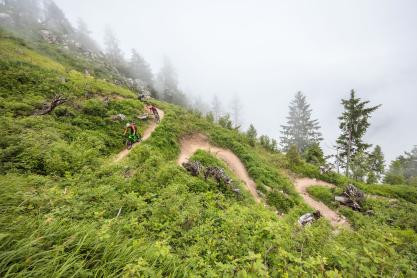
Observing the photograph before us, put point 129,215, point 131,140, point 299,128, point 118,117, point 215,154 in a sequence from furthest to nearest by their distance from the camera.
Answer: point 299,128 → point 215,154 → point 118,117 → point 131,140 → point 129,215

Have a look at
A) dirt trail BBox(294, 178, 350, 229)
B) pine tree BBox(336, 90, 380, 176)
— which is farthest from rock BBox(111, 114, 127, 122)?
pine tree BBox(336, 90, 380, 176)

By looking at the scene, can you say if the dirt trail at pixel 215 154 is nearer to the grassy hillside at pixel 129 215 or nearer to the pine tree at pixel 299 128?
the grassy hillside at pixel 129 215

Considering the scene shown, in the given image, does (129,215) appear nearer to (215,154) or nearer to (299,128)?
(215,154)

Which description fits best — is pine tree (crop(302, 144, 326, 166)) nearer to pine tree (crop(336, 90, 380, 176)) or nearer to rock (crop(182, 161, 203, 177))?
pine tree (crop(336, 90, 380, 176))

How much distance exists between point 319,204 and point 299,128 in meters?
37.2

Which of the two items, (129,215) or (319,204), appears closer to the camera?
(129,215)

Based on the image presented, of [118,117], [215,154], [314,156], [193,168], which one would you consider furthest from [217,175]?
[314,156]

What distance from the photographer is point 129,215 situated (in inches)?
212

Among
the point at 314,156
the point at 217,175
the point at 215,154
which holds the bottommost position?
the point at 217,175

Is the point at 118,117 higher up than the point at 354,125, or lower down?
lower down

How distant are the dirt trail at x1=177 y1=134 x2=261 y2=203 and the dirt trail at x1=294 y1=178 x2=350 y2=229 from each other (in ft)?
16.7

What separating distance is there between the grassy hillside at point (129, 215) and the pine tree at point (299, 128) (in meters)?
34.7

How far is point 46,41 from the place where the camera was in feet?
157

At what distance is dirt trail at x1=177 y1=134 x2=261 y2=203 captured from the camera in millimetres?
15178
